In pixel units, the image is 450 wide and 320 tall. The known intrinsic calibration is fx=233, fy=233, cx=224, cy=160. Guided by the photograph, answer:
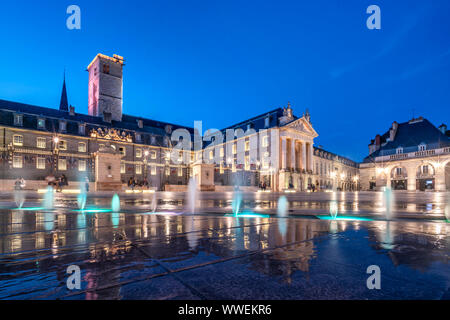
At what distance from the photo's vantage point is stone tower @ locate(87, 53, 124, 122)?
6050cm

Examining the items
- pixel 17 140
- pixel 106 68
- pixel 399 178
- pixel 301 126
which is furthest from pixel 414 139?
pixel 106 68

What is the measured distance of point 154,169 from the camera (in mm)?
50906

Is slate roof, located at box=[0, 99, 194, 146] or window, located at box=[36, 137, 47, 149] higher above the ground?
slate roof, located at box=[0, 99, 194, 146]

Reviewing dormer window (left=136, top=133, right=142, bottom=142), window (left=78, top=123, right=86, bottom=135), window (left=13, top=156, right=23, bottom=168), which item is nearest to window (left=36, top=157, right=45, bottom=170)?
window (left=13, top=156, right=23, bottom=168)

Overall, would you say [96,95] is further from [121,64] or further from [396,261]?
[396,261]

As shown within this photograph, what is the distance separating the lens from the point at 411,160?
46094 mm

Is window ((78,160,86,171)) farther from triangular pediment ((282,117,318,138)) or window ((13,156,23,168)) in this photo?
triangular pediment ((282,117,318,138))

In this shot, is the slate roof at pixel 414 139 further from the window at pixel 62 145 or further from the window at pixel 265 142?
the window at pixel 62 145

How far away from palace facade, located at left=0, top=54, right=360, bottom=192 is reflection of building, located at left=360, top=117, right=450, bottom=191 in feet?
43.9

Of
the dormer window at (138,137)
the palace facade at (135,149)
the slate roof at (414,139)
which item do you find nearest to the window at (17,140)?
the palace facade at (135,149)

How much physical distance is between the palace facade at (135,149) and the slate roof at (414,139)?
16612mm

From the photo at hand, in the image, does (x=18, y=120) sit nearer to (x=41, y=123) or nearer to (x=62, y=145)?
(x=41, y=123)
